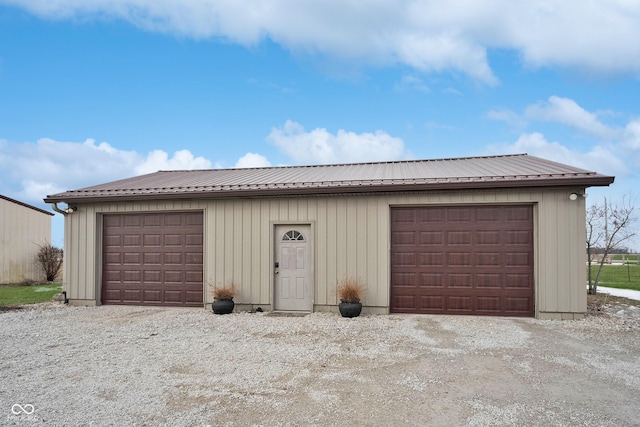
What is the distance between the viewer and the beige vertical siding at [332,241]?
24.7 ft

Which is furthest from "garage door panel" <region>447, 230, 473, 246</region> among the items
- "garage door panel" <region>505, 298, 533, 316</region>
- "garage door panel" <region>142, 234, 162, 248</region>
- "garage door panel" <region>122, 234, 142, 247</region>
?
"garage door panel" <region>122, 234, 142, 247</region>

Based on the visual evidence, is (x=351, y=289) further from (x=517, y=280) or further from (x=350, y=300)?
(x=517, y=280)

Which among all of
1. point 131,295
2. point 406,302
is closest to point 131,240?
point 131,295

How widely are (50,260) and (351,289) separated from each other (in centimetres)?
1419

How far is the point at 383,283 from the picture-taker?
8.05 meters

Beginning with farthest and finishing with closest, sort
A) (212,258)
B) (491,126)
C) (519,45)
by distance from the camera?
1. (491,126)
2. (519,45)
3. (212,258)

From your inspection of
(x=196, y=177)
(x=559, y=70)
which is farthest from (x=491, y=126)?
(x=196, y=177)

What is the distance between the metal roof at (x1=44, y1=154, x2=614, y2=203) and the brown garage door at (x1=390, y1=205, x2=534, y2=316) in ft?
2.03

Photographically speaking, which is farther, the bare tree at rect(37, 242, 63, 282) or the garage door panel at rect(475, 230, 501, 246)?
the bare tree at rect(37, 242, 63, 282)

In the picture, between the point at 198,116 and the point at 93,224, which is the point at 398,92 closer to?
the point at 198,116

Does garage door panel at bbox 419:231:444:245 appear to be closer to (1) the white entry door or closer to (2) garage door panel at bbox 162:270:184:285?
(1) the white entry door

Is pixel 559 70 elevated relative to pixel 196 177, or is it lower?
elevated

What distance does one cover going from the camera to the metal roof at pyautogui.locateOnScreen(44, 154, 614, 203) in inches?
300

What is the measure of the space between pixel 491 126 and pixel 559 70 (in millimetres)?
2157
